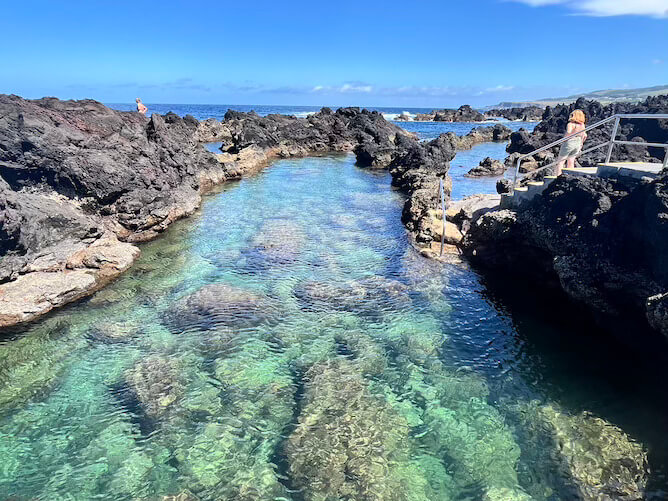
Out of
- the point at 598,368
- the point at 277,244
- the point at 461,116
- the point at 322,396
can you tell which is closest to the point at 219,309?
the point at 322,396

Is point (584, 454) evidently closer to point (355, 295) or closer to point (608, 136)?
point (355, 295)

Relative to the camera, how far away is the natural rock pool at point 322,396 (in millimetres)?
6496

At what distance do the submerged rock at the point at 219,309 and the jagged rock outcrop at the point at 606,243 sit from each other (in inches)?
324

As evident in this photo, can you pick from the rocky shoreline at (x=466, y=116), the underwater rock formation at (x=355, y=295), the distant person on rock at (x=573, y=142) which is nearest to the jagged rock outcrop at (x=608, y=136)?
the distant person on rock at (x=573, y=142)

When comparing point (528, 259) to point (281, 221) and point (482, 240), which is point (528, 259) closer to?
point (482, 240)

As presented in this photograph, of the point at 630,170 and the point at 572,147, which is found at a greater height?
the point at 572,147

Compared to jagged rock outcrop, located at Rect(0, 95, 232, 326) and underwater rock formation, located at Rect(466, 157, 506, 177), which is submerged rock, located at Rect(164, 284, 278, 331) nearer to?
jagged rock outcrop, located at Rect(0, 95, 232, 326)

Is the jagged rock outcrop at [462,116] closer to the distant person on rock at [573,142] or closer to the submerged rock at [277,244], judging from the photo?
the submerged rock at [277,244]

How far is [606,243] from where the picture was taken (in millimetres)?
9289

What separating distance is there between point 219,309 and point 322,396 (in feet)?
16.2

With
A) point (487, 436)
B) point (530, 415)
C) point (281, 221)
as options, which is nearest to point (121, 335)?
point (487, 436)

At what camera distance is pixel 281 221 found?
20906 mm

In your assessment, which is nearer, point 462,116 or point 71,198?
point 71,198

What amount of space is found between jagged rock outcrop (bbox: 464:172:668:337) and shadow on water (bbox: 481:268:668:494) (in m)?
0.69
